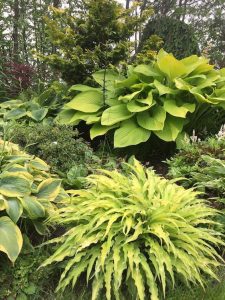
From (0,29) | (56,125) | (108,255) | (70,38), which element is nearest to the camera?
(108,255)

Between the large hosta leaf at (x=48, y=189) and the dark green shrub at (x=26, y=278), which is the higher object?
the large hosta leaf at (x=48, y=189)

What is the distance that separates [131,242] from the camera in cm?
253

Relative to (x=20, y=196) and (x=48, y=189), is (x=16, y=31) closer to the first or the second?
(x=48, y=189)

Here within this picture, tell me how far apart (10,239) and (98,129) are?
2.59 metres

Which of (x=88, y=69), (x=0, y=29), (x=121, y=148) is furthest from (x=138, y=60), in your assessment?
(x=0, y=29)

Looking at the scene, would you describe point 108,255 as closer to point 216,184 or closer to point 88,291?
point 88,291

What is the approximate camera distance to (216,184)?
3.45 metres

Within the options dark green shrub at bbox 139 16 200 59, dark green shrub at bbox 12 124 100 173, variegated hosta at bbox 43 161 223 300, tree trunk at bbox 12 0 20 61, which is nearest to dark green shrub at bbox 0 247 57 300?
variegated hosta at bbox 43 161 223 300

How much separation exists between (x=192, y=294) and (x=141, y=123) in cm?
253

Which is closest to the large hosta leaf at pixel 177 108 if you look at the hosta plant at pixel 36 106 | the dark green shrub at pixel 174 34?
the hosta plant at pixel 36 106

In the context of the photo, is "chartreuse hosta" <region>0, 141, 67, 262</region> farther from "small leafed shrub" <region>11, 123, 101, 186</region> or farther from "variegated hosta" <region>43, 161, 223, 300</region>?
"small leafed shrub" <region>11, 123, 101, 186</region>

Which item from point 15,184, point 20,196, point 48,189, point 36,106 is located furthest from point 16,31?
point 20,196

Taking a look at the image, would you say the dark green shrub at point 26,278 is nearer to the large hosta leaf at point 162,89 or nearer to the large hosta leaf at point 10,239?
the large hosta leaf at point 10,239

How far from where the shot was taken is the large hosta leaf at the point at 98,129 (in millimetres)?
4742
